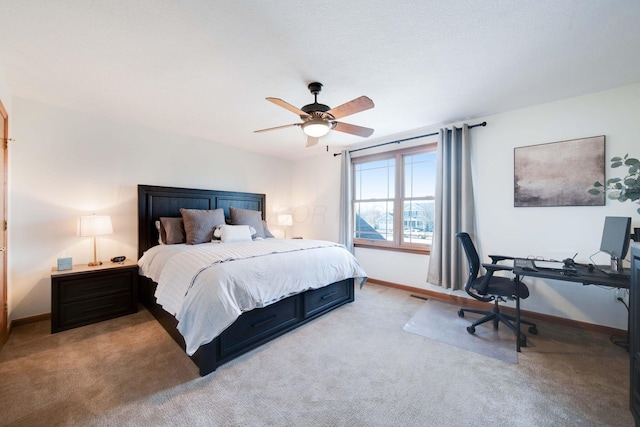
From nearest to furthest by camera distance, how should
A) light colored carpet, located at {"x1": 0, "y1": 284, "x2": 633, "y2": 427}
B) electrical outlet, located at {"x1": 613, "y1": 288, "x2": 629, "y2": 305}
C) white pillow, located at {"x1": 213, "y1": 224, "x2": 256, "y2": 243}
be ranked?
1. light colored carpet, located at {"x1": 0, "y1": 284, "x2": 633, "y2": 427}
2. electrical outlet, located at {"x1": 613, "y1": 288, "x2": 629, "y2": 305}
3. white pillow, located at {"x1": 213, "y1": 224, "x2": 256, "y2": 243}

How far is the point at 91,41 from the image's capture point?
183cm

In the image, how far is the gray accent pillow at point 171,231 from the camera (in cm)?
341

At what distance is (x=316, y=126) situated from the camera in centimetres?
240

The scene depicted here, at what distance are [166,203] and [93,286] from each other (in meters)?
1.41

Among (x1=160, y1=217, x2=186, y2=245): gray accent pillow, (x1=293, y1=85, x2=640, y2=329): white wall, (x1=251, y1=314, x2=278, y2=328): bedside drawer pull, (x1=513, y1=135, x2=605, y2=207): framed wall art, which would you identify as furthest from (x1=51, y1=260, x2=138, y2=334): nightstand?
(x1=513, y1=135, x2=605, y2=207): framed wall art

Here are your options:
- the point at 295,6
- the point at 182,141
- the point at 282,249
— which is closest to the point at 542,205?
the point at 282,249

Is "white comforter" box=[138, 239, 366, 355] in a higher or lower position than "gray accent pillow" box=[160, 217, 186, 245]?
lower

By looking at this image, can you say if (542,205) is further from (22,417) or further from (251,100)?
(22,417)

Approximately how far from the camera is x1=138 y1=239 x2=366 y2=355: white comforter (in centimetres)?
191

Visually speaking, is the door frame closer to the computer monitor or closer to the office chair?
the office chair

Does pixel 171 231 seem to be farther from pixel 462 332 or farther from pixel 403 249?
pixel 462 332

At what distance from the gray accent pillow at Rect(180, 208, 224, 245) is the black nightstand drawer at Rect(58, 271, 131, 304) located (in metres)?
0.82

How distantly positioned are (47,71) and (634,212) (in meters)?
5.78

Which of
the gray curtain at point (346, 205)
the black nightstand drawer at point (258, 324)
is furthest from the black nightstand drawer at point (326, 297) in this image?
the gray curtain at point (346, 205)
